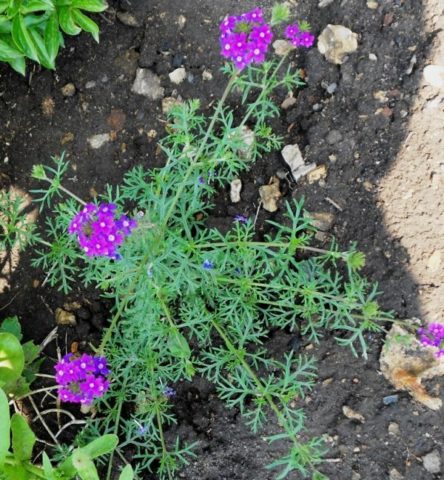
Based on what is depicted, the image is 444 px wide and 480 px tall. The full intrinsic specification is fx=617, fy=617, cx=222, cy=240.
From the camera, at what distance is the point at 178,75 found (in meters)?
2.63

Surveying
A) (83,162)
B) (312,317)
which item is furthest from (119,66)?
(312,317)

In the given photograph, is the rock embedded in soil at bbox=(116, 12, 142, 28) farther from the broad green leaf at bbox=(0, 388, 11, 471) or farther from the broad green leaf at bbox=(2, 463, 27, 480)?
the broad green leaf at bbox=(2, 463, 27, 480)

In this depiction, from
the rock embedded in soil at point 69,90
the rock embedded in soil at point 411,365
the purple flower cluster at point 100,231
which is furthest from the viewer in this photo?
the rock embedded in soil at point 69,90

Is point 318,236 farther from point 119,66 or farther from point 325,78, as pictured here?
point 119,66

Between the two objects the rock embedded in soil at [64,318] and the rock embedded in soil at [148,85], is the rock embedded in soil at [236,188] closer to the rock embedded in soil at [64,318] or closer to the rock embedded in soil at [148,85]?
the rock embedded in soil at [148,85]

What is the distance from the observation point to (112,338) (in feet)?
8.01

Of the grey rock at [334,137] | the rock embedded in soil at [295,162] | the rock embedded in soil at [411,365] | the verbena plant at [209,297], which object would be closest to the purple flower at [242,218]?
the verbena plant at [209,297]

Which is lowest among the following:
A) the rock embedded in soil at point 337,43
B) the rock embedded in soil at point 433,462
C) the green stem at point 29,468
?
the rock embedded in soil at point 433,462

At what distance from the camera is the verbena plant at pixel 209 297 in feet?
6.66

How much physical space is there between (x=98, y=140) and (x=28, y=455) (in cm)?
130

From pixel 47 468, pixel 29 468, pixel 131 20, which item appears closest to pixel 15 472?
pixel 29 468

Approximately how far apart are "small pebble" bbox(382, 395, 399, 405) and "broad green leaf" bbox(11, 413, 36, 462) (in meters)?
1.27

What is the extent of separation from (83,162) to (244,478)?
1.46 meters

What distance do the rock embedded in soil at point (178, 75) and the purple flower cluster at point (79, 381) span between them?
1258 millimetres
